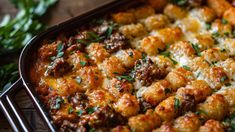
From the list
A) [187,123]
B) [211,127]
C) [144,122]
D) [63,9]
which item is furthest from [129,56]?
[63,9]

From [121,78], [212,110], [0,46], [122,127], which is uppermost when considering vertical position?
[0,46]

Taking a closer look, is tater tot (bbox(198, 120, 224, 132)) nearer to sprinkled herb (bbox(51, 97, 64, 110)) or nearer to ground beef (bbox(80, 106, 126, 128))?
ground beef (bbox(80, 106, 126, 128))

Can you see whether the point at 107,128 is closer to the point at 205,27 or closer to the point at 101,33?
the point at 101,33

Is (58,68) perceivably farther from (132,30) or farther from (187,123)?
(187,123)

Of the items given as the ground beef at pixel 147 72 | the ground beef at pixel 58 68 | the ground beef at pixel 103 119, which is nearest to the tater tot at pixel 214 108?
the ground beef at pixel 147 72

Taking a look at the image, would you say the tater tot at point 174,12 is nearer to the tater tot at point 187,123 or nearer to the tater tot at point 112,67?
the tater tot at point 112,67

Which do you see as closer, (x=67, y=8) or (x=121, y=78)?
(x=121, y=78)

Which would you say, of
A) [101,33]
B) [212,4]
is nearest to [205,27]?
[212,4]
